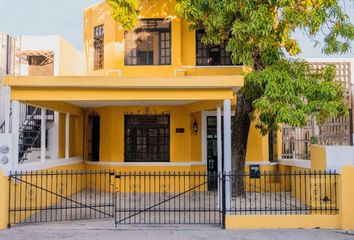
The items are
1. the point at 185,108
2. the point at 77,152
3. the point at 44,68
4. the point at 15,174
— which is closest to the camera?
the point at 15,174

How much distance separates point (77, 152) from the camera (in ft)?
50.4

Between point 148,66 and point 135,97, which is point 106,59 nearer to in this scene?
point 148,66

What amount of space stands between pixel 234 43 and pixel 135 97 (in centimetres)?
323

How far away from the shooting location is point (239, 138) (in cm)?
1261

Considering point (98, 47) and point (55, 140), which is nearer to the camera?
point (55, 140)

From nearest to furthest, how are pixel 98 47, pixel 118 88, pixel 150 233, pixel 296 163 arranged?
pixel 150 233 → pixel 118 88 → pixel 296 163 → pixel 98 47

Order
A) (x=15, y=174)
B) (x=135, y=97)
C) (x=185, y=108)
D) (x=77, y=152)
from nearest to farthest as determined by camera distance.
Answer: (x=15, y=174)
(x=135, y=97)
(x=185, y=108)
(x=77, y=152)

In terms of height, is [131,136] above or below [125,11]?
below

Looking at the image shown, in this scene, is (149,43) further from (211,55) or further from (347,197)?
(347,197)

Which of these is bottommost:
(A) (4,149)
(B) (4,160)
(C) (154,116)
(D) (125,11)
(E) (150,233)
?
(E) (150,233)

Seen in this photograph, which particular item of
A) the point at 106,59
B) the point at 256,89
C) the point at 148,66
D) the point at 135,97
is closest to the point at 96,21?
the point at 106,59

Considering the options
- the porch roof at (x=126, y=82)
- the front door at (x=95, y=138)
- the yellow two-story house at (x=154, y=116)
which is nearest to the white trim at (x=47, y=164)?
the yellow two-story house at (x=154, y=116)

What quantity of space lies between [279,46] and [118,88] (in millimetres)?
4835

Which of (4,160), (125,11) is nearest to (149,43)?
(125,11)
